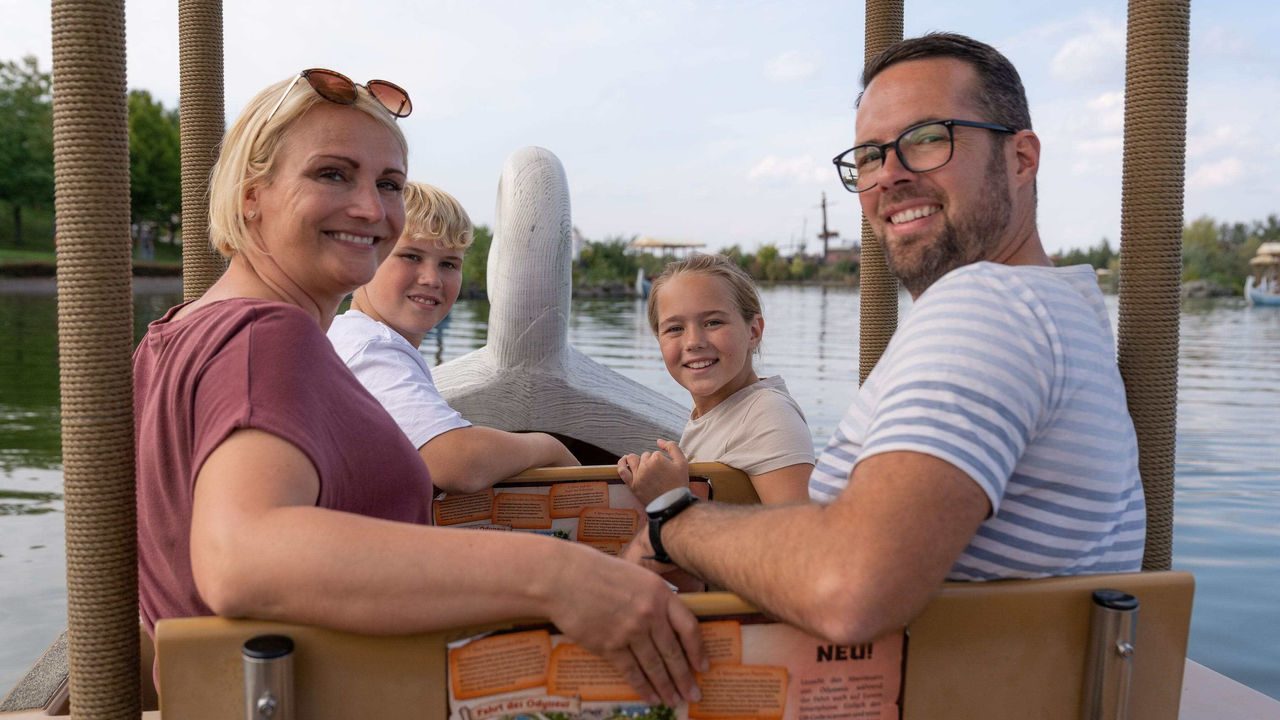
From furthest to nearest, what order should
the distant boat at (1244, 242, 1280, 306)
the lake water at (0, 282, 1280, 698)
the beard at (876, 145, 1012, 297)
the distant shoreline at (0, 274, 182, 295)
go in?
the distant boat at (1244, 242, 1280, 306) → the distant shoreline at (0, 274, 182, 295) → the lake water at (0, 282, 1280, 698) → the beard at (876, 145, 1012, 297)

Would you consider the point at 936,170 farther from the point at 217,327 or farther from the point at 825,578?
the point at 217,327

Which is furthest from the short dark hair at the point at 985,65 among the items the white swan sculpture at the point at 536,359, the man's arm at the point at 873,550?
the white swan sculpture at the point at 536,359

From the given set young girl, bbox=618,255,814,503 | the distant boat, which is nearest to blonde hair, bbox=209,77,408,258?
young girl, bbox=618,255,814,503

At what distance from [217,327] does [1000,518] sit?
3.23ft

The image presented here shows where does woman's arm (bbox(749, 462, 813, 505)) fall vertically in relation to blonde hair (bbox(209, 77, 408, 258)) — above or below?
below

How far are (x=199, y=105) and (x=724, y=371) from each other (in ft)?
4.39

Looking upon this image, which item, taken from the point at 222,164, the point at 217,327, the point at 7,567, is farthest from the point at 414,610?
the point at 7,567

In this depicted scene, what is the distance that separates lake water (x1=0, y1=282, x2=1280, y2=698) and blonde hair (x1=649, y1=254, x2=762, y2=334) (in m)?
3.34

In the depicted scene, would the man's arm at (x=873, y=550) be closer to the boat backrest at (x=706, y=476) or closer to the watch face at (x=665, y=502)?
the watch face at (x=665, y=502)

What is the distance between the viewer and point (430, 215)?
8.55ft

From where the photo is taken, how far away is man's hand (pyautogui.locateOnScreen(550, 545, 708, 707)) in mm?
1104

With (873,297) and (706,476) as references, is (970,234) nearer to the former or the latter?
(706,476)

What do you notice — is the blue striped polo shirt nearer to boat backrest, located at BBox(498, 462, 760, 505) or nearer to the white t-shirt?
boat backrest, located at BBox(498, 462, 760, 505)

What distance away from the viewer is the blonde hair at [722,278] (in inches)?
105
